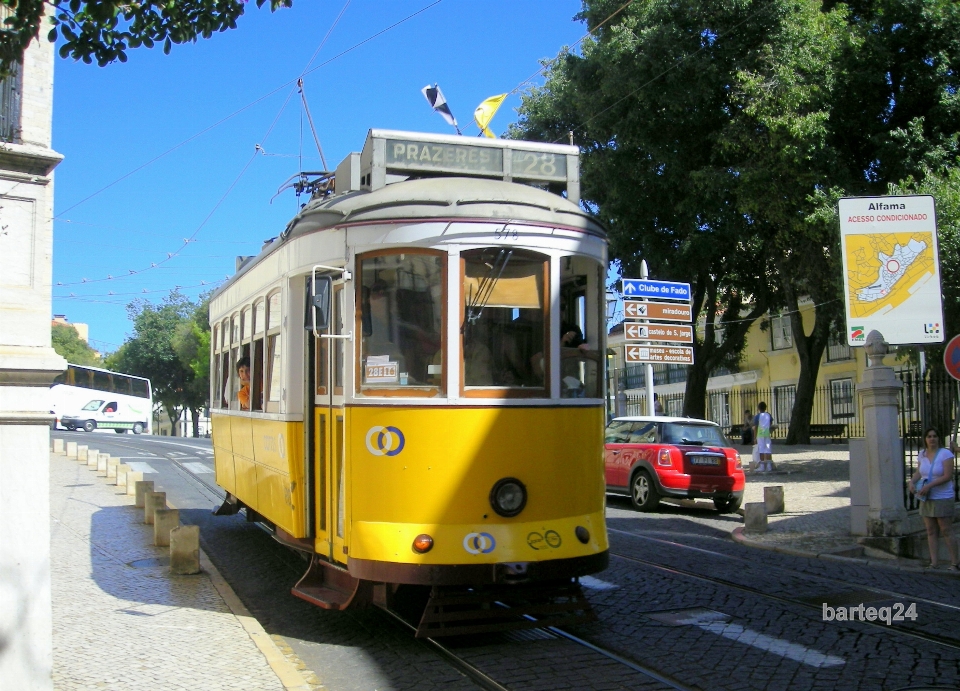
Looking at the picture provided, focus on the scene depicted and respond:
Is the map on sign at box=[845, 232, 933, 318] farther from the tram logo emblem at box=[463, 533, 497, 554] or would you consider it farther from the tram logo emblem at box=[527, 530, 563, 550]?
the tram logo emblem at box=[463, 533, 497, 554]

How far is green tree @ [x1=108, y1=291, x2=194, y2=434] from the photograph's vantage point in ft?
226

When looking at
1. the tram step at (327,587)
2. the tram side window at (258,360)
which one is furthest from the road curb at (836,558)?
the tram side window at (258,360)

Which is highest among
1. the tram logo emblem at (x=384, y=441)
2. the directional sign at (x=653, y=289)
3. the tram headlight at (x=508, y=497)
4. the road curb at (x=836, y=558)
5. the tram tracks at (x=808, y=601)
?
the directional sign at (x=653, y=289)

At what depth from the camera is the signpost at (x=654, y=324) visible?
19797 millimetres

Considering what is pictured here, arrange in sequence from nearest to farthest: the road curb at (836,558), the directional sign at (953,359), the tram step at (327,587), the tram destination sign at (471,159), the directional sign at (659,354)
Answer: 1. the tram step at (327,587)
2. the tram destination sign at (471,159)
3. the road curb at (836,558)
4. the directional sign at (953,359)
5. the directional sign at (659,354)

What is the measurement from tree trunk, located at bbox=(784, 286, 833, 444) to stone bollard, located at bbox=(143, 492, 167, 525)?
19430 mm

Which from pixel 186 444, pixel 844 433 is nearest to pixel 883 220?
pixel 844 433

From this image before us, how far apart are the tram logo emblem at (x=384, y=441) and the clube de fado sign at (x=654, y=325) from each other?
1321 cm

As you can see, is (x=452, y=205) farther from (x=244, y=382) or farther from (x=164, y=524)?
(x=164, y=524)

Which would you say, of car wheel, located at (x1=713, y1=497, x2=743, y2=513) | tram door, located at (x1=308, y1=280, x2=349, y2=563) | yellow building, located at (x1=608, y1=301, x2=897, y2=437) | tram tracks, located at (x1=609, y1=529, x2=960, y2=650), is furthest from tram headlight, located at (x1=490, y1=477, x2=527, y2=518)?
yellow building, located at (x1=608, y1=301, x2=897, y2=437)

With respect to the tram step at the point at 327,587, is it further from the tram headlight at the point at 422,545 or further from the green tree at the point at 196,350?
the green tree at the point at 196,350

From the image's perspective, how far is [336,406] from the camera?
24.0 ft

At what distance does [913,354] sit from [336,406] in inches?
1026

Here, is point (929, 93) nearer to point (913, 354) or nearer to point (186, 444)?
point (913, 354)
